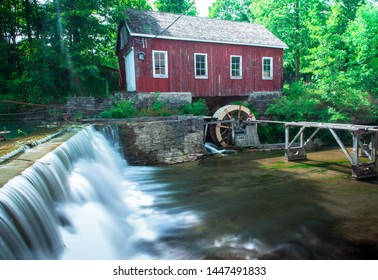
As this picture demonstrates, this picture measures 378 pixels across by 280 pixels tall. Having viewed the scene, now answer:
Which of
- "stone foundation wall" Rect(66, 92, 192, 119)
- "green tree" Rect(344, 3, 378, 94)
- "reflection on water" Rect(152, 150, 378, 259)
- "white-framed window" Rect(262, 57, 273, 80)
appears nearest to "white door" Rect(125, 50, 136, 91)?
"stone foundation wall" Rect(66, 92, 192, 119)

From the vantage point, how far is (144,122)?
1102cm

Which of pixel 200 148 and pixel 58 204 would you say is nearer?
pixel 58 204

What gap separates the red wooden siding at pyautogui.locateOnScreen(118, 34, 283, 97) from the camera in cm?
1435

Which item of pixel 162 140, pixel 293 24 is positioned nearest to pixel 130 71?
pixel 162 140

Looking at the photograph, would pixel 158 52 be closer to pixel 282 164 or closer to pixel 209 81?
pixel 209 81

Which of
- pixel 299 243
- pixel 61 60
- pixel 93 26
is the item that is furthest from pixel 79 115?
pixel 299 243

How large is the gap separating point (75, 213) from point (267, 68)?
15.1 metres

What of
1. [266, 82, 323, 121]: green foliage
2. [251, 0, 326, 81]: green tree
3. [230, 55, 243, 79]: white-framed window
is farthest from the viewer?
[251, 0, 326, 81]: green tree

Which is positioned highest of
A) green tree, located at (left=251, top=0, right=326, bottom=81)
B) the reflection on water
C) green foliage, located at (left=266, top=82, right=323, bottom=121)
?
green tree, located at (left=251, top=0, right=326, bottom=81)

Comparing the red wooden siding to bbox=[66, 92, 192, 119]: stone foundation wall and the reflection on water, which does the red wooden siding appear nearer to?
bbox=[66, 92, 192, 119]: stone foundation wall

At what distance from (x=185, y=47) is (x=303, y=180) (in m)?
9.70

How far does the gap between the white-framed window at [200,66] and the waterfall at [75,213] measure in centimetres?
880

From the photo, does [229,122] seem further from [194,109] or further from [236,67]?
[236,67]

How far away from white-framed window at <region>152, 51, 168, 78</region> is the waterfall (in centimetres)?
731
